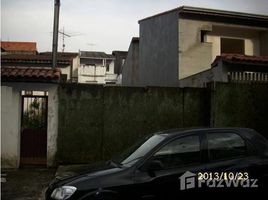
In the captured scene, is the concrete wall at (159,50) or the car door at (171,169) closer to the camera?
the car door at (171,169)

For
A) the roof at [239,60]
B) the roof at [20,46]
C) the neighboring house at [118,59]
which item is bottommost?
the roof at [239,60]

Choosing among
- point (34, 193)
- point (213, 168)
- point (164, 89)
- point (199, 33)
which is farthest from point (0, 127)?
point (199, 33)

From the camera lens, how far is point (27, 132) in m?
13.4

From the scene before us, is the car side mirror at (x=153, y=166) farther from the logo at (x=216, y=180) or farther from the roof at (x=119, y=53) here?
the roof at (x=119, y=53)

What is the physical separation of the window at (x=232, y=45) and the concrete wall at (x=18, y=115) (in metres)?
10.5

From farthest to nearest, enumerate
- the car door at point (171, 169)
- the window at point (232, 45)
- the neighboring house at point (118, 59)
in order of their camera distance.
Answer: the neighboring house at point (118, 59), the window at point (232, 45), the car door at point (171, 169)

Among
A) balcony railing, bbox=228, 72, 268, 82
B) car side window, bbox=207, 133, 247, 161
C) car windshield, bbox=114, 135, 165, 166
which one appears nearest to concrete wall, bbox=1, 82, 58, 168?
balcony railing, bbox=228, 72, 268, 82

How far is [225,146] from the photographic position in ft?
23.5

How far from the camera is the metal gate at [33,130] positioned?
43.8 ft

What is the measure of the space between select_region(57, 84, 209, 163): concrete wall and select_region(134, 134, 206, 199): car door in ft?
21.4

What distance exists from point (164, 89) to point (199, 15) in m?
7.34

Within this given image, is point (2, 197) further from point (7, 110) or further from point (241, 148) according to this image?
point (241, 148)

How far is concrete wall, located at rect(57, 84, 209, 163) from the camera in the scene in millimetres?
13336

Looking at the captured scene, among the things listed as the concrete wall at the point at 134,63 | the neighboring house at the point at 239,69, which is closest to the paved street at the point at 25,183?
the neighboring house at the point at 239,69
